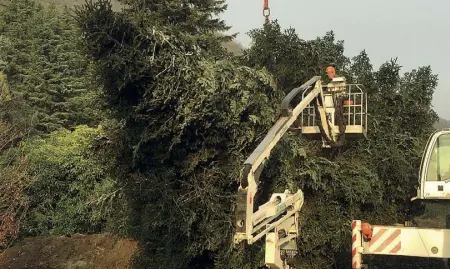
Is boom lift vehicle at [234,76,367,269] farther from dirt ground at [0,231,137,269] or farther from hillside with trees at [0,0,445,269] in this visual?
dirt ground at [0,231,137,269]

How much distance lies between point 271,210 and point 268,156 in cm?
67

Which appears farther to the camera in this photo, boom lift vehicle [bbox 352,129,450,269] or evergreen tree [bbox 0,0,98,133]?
evergreen tree [bbox 0,0,98,133]

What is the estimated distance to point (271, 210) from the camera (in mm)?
6000

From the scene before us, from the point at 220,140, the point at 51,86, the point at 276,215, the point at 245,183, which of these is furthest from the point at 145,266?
the point at 51,86

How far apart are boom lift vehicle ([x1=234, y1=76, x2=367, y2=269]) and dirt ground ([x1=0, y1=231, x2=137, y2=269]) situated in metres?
7.85

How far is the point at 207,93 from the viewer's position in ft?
28.5

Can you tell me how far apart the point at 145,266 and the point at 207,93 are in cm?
482

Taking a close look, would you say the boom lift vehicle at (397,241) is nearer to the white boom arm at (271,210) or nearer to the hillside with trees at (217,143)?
the white boom arm at (271,210)

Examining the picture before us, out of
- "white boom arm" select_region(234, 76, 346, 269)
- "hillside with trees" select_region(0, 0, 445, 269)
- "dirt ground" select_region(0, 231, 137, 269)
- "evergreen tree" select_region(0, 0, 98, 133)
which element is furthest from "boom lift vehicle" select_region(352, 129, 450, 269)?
"evergreen tree" select_region(0, 0, 98, 133)

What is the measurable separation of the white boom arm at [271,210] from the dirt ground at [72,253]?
26.8 feet

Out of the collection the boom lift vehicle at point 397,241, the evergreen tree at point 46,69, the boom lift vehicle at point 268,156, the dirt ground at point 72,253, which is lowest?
the dirt ground at point 72,253

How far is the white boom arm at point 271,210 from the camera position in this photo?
503 cm

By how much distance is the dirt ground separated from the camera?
14.2 m

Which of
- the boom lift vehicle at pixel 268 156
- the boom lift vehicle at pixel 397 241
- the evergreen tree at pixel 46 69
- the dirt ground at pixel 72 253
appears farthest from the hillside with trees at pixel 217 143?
the evergreen tree at pixel 46 69
